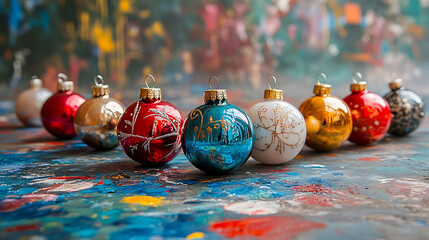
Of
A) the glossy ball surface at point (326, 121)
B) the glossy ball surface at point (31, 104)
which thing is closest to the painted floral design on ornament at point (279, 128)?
the glossy ball surface at point (326, 121)

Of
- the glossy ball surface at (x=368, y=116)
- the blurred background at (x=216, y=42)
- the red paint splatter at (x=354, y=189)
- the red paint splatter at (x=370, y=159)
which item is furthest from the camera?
the blurred background at (x=216, y=42)

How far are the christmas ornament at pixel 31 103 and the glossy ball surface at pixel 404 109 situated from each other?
2863 millimetres

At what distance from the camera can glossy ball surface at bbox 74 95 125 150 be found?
2646 millimetres

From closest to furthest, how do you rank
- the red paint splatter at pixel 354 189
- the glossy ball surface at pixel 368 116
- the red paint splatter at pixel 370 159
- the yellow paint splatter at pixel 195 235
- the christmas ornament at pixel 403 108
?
the yellow paint splatter at pixel 195 235 → the red paint splatter at pixel 354 189 → the red paint splatter at pixel 370 159 → the glossy ball surface at pixel 368 116 → the christmas ornament at pixel 403 108

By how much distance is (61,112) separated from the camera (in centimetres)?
308

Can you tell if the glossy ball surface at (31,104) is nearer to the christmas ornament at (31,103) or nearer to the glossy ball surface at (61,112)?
the christmas ornament at (31,103)

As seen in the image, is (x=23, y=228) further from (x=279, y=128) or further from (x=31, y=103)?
(x=31, y=103)

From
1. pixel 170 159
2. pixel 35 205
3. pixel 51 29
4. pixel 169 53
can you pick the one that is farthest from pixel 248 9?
pixel 35 205

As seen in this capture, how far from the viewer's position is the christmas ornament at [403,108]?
304 cm

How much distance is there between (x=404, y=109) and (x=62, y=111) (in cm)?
244

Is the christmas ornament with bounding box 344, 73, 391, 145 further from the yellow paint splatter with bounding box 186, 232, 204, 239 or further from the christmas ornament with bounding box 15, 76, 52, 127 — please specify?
the christmas ornament with bounding box 15, 76, 52, 127

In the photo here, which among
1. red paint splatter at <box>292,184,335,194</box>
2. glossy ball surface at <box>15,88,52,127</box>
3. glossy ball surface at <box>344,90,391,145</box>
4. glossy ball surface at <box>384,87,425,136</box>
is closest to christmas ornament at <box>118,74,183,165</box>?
red paint splatter at <box>292,184,335,194</box>

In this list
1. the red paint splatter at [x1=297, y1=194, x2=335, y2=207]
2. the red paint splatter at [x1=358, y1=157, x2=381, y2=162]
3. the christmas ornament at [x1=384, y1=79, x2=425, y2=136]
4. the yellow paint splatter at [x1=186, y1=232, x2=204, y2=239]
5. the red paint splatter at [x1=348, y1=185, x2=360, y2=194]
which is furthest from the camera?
the christmas ornament at [x1=384, y1=79, x2=425, y2=136]

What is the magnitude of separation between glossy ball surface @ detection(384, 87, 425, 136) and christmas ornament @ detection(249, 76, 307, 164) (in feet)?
3.55
